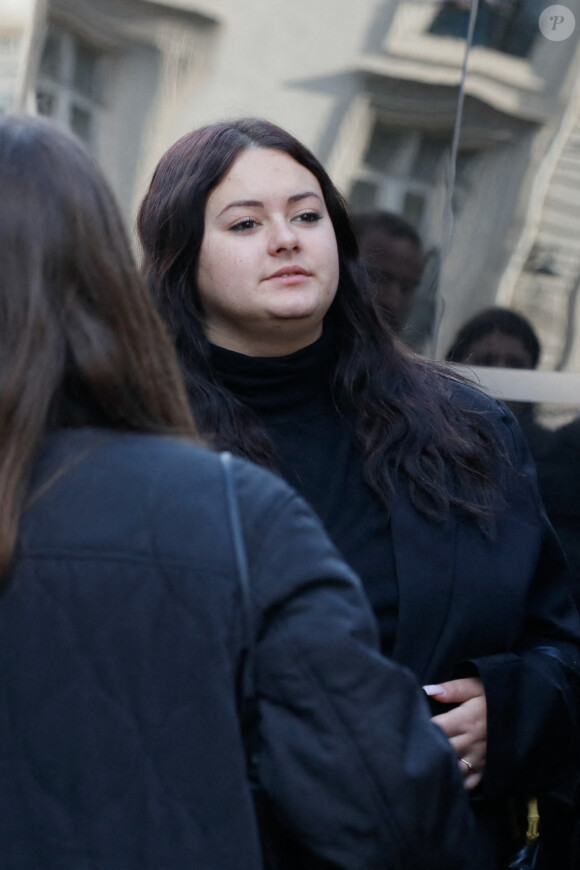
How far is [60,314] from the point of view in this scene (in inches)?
55.8

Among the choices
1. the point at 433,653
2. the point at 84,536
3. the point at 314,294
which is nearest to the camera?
the point at 84,536

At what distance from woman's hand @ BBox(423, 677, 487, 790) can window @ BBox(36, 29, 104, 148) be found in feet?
5.37

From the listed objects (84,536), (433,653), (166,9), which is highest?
(166,9)

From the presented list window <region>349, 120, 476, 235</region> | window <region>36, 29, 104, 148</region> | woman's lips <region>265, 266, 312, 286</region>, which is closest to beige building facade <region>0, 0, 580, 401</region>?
window <region>349, 120, 476, 235</region>

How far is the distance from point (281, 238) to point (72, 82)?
105 cm

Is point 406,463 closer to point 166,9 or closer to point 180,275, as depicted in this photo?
point 180,275

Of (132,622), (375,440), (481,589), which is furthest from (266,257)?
(132,622)

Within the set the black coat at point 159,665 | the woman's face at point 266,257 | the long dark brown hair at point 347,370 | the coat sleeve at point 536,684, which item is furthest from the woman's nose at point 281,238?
the black coat at point 159,665

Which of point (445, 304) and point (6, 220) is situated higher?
point (6, 220)

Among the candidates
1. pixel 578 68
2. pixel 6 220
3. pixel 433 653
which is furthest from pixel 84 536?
pixel 578 68

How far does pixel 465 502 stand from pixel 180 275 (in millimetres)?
698

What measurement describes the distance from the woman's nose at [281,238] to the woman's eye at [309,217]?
0.05 metres

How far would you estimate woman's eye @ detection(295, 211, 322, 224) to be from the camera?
2312 mm

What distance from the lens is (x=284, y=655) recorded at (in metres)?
1.38
